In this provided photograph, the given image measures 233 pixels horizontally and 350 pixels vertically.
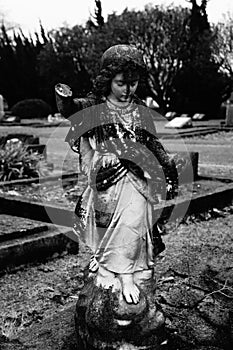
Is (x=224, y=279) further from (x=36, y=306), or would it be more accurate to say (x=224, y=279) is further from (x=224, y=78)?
(x=224, y=78)

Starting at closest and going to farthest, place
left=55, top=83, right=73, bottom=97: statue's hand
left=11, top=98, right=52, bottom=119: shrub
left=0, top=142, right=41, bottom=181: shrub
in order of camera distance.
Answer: left=55, top=83, right=73, bottom=97: statue's hand → left=0, top=142, right=41, bottom=181: shrub → left=11, top=98, right=52, bottom=119: shrub

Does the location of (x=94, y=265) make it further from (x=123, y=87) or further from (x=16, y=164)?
(x=16, y=164)

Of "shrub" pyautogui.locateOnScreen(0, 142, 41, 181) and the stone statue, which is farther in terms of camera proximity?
"shrub" pyautogui.locateOnScreen(0, 142, 41, 181)

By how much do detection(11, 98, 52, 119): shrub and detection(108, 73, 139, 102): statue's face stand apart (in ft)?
95.8

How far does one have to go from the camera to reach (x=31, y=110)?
3098 centimetres

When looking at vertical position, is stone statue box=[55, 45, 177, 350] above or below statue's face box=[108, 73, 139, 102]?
below

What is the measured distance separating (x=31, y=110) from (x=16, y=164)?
22.8 metres

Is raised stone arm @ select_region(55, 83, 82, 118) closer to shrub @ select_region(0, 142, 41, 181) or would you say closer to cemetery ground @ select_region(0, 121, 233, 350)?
cemetery ground @ select_region(0, 121, 233, 350)

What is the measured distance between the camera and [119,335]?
2383 millimetres

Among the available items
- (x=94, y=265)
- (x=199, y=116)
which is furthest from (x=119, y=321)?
(x=199, y=116)

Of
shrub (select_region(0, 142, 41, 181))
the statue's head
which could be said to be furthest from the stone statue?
shrub (select_region(0, 142, 41, 181))

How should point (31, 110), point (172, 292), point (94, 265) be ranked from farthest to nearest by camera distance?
point (31, 110) → point (172, 292) → point (94, 265)

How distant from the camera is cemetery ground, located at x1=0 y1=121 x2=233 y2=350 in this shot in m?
2.83

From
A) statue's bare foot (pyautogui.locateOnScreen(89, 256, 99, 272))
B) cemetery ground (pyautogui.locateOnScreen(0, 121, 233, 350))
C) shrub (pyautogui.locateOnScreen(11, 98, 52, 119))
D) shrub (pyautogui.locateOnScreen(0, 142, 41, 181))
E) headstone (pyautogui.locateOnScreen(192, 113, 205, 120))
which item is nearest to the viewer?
statue's bare foot (pyautogui.locateOnScreen(89, 256, 99, 272))
